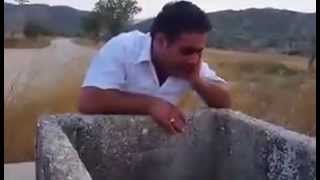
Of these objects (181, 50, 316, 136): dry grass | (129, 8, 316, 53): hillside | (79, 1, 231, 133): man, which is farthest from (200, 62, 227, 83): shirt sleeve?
(181, 50, 316, 136): dry grass

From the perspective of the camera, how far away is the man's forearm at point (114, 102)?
Result: 4.64 feet

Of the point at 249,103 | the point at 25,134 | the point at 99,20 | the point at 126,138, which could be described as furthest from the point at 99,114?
the point at 25,134

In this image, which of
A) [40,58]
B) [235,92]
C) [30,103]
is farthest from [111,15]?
[30,103]

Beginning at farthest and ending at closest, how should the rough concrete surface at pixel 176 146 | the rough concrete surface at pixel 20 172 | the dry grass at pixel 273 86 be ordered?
1. the dry grass at pixel 273 86
2. the rough concrete surface at pixel 20 172
3. the rough concrete surface at pixel 176 146

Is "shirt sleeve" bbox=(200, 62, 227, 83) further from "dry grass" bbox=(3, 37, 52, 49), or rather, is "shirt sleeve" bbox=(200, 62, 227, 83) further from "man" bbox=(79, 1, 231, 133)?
"dry grass" bbox=(3, 37, 52, 49)

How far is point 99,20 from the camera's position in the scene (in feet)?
7.20

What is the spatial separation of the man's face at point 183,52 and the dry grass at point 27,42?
1362mm

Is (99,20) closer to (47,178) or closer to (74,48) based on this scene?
(74,48)

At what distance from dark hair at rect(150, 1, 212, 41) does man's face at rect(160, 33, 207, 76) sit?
0.04 ft

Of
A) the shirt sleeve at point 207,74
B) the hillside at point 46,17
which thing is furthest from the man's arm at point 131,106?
the hillside at point 46,17

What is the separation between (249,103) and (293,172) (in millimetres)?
1475

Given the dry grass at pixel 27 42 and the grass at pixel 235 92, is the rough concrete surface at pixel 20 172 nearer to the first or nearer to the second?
the grass at pixel 235 92

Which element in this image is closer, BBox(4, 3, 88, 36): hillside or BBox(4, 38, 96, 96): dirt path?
BBox(4, 3, 88, 36): hillside

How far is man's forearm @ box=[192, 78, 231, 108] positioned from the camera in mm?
1456
